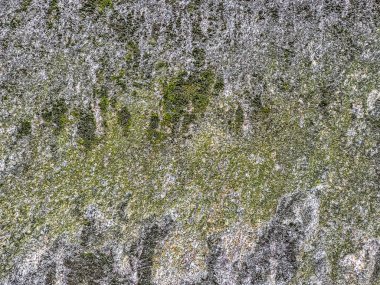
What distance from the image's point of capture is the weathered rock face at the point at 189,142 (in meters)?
3.53

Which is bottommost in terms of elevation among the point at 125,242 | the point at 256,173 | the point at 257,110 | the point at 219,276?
the point at 219,276

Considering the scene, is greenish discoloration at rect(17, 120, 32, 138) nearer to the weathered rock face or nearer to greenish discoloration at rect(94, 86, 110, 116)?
the weathered rock face

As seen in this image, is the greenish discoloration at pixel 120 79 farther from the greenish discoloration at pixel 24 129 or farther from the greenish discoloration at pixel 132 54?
the greenish discoloration at pixel 24 129

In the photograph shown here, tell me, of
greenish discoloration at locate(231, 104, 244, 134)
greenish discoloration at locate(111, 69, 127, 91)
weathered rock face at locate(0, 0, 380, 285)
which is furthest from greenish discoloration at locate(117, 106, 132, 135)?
greenish discoloration at locate(231, 104, 244, 134)

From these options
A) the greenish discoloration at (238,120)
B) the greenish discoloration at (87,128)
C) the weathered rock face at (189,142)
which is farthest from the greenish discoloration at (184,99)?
the greenish discoloration at (87,128)

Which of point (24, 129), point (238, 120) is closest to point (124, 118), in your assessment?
point (24, 129)

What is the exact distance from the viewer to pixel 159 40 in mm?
3652

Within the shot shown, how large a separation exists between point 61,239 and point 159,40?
5.83 feet

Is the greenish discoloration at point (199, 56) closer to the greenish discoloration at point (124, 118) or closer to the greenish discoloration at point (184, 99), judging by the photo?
the greenish discoloration at point (184, 99)

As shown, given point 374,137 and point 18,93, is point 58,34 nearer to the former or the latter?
point 18,93

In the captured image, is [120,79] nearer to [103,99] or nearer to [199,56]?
[103,99]

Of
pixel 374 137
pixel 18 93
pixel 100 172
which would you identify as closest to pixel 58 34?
pixel 18 93

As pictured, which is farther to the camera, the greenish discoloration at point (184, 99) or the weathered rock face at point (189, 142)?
the greenish discoloration at point (184, 99)

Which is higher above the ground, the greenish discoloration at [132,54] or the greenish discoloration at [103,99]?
the greenish discoloration at [132,54]
